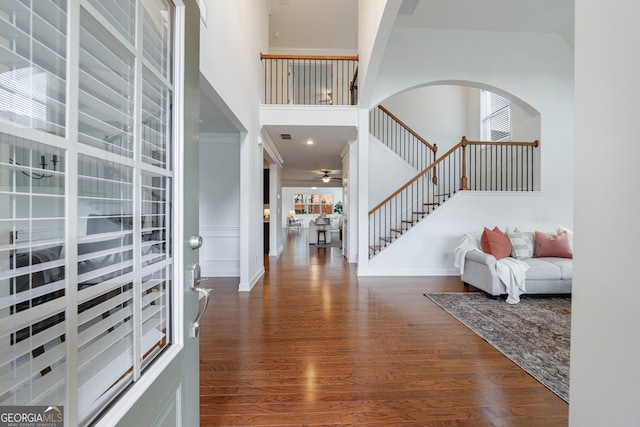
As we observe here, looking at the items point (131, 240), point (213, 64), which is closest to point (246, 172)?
point (213, 64)

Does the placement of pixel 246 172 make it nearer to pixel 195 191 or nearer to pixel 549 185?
pixel 195 191

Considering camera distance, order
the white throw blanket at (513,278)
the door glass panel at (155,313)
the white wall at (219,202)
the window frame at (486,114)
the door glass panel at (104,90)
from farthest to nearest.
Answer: the window frame at (486,114)
the white wall at (219,202)
the white throw blanket at (513,278)
the door glass panel at (155,313)
the door glass panel at (104,90)

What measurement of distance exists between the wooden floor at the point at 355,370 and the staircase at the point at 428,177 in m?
2.27

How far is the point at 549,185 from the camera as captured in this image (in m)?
5.14

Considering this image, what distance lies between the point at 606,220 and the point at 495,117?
24.9ft

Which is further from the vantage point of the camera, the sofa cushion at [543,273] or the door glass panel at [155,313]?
the sofa cushion at [543,273]

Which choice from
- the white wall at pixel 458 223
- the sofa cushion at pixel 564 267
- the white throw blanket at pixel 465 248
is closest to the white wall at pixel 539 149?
the white wall at pixel 458 223

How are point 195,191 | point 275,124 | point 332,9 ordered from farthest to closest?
point 332,9, point 275,124, point 195,191

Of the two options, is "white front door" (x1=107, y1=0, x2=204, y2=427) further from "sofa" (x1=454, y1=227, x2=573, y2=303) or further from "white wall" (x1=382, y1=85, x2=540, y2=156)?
"white wall" (x1=382, y1=85, x2=540, y2=156)

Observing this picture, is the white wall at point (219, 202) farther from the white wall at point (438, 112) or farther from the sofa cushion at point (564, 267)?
the sofa cushion at point (564, 267)

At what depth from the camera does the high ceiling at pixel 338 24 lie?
14.6ft

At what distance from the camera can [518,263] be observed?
3791 millimetres

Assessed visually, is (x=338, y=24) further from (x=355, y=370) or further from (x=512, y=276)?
(x=355, y=370)

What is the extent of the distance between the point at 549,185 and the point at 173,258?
6.38m
